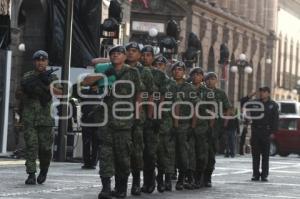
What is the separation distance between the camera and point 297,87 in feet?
263

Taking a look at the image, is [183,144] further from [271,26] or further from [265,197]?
[271,26]

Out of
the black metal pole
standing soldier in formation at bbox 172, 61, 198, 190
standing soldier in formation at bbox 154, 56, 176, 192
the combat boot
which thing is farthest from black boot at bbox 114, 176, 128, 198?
the black metal pole

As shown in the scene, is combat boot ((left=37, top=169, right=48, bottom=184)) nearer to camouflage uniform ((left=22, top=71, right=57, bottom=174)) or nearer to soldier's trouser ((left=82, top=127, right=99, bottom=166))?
camouflage uniform ((left=22, top=71, right=57, bottom=174))

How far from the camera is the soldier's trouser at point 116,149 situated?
12.3 meters

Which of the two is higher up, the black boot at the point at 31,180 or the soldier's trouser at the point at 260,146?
the soldier's trouser at the point at 260,146

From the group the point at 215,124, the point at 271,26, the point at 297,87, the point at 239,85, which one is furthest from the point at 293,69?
the point at 215,124

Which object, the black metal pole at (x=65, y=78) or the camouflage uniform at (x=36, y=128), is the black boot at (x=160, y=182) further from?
the black metal pole at (x=65, y=78)

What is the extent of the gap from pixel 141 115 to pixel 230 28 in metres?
47.8

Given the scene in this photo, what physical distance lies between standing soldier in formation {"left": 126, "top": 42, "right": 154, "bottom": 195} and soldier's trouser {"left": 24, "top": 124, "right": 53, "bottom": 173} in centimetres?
177

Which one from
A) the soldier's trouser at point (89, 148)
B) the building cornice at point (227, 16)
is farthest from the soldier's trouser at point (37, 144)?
the building cornice at point (227, 16)

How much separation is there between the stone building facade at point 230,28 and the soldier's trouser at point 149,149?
33842mm

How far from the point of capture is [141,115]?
13242 millimetres

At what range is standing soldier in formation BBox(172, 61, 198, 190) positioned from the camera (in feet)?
50.1

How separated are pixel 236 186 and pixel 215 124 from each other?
3.36ft
